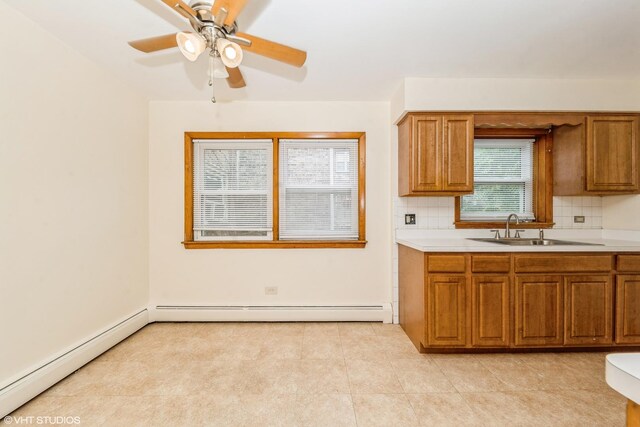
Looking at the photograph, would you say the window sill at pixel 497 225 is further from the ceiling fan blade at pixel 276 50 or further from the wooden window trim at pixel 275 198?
the ceiling fan blade at pixel 276 50

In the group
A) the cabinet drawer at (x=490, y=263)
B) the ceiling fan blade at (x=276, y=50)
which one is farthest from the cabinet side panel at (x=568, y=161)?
the ceiling fan blade at (x=276, y=50)

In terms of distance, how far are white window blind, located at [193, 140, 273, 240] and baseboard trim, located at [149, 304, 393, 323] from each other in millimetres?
791

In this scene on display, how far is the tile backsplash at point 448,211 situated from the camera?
9.84 ft

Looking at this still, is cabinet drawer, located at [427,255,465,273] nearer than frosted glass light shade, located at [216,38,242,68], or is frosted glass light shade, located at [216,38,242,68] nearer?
frosted glass light shade, located at [216,38,242,68]

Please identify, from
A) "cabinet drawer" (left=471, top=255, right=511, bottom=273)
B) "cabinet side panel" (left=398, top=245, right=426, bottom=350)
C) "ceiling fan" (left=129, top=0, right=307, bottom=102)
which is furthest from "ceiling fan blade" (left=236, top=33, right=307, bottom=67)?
"cabinet drawer" (left=471, top=255, right=511, bottom=273)

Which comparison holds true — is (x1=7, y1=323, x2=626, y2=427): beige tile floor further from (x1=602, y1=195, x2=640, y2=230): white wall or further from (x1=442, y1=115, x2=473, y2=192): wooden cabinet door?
(x1=442, y1=115, x2=473, y2=192): wooden cabinet door

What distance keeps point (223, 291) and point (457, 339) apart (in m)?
2.37

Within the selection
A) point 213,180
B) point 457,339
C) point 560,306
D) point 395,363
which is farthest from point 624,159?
point 213,180

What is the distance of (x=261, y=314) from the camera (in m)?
3.08

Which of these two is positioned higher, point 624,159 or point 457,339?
point 624,159

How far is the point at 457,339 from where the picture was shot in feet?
7.60

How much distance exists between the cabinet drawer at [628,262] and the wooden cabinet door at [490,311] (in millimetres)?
944

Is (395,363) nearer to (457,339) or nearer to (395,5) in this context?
(457,339)

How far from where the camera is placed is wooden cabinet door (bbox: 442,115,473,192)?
257 cm
